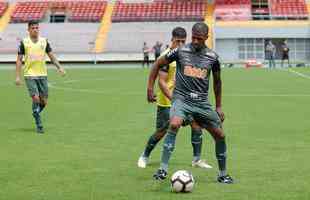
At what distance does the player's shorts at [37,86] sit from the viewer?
16.6 metres

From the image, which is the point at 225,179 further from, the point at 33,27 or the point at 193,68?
the point at 33,27

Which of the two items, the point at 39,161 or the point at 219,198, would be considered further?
the point at 39,161

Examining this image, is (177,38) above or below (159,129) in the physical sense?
above

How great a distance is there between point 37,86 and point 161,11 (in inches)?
2210

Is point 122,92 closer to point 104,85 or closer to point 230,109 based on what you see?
point 104,85

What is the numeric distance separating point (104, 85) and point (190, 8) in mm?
39137

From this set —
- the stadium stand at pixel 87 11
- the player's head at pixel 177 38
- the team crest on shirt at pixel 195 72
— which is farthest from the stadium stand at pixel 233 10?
the team crest on shirt at pixel 195 72

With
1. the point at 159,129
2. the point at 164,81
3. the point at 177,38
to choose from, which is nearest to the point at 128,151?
the point at 159,129

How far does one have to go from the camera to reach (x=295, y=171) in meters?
11.1

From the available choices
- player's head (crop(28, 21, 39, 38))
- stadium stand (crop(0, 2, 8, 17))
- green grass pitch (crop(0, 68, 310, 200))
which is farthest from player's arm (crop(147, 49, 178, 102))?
stadium stand (crop(0, 2, 8, 17))

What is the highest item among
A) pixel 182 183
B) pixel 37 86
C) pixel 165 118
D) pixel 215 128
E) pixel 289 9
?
pixel 289 9

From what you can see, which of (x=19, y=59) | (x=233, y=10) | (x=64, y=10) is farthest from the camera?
(x=64, y=10)

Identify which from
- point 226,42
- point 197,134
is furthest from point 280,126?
point 226,42

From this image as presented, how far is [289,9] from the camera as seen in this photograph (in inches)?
2756
